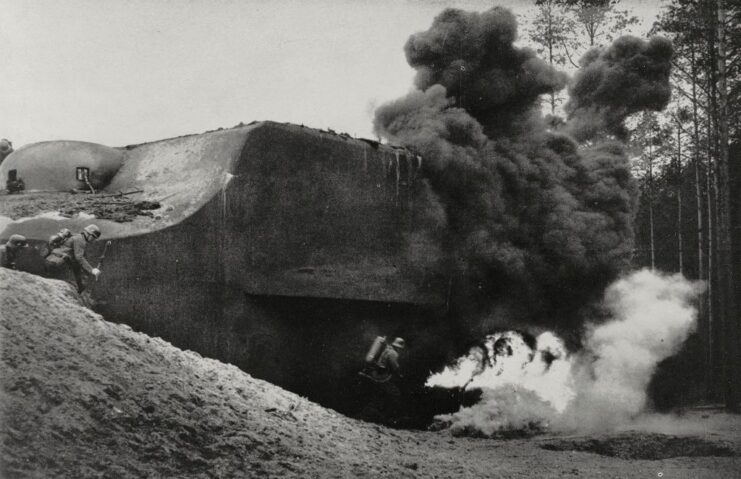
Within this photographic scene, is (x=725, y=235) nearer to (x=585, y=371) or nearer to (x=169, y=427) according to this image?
(x=585, y=371)

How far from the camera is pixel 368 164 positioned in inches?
449

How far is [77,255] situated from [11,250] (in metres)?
0.67

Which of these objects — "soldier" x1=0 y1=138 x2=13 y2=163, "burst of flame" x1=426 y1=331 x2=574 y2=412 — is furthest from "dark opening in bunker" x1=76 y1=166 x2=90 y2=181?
"burst of flame" x1=426 y1=331 x2=574 y2=412

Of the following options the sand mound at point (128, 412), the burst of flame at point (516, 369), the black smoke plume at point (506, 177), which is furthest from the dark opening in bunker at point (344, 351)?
the sand mound at point (128, 412)

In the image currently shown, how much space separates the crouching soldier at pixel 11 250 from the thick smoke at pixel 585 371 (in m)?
6.31

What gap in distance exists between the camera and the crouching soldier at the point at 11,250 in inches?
321

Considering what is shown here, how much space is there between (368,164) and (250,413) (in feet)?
16.6

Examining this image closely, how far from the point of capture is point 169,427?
19.3 ft

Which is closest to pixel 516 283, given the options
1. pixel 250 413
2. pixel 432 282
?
pixel 432 282

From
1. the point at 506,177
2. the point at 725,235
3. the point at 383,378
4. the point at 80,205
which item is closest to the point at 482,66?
the point at 506,177

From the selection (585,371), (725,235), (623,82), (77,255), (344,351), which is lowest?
(585,371)

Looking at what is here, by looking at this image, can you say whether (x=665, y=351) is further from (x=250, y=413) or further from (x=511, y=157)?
(x=250, y=413)

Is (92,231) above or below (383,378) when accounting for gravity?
above

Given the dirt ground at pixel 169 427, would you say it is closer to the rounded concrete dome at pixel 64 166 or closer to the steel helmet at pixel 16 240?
the steel helmet at pixel 16 240
